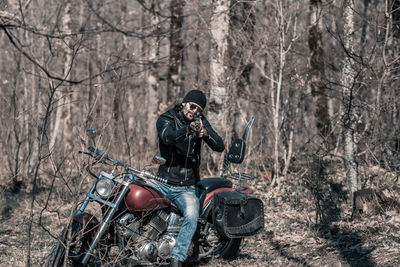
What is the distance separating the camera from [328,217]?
8.69 m

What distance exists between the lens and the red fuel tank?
5.60 m

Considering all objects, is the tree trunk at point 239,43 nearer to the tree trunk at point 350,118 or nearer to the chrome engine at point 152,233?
the tree trunk at point 350,118

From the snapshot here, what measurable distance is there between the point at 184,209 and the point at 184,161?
53 cm

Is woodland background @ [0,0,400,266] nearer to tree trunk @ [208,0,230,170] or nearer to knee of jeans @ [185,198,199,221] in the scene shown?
tree trunk @ [208,0,230,170]

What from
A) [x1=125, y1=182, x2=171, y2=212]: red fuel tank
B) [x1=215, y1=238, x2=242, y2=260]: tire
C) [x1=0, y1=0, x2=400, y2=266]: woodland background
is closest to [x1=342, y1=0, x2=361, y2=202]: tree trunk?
[x1=0, y1=0, x2=400, y2=266]: woodland background

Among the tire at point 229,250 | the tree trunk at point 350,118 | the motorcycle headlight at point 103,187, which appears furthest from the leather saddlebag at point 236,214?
the tree trunk at point 350,118

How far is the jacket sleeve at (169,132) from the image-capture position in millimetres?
5602

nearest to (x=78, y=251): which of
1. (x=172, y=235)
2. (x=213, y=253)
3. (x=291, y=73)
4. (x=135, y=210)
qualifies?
(x=135, y=210)

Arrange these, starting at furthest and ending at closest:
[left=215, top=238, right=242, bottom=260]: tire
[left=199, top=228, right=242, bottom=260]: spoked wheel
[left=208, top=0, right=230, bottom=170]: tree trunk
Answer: [left=208, top=0, right=230, bottom=170]: tree trunk → [left=215, top=238, right=242, bottom=260]: tire → [left=199, top=228, right=242, bottom=260]: spoked wheel

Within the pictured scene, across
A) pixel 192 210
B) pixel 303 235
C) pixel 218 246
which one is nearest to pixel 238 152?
pixel 192 210

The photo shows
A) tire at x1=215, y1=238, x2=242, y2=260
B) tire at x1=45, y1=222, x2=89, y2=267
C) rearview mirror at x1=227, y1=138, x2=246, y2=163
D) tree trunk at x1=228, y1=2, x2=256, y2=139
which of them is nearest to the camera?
tire at x1=45, y1=222, x2=89, y2=267

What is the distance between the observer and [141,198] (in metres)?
5.61

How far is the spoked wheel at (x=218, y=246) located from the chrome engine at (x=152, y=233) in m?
0.54

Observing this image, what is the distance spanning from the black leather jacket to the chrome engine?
1.31ft
